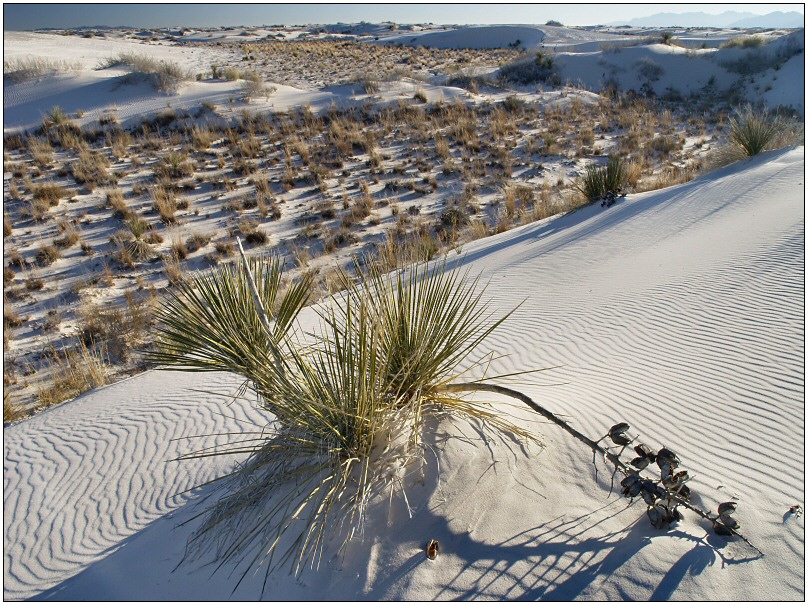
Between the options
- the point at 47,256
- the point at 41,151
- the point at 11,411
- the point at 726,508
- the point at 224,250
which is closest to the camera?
the point at 726,508

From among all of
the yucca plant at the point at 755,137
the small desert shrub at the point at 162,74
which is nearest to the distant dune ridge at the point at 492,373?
the yucca plant at the point at 755,137

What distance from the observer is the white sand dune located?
219cm

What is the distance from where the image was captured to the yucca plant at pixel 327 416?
2516mm

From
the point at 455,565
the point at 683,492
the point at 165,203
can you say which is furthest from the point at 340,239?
the point at 683,492

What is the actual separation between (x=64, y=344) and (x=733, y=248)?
29.7 feet

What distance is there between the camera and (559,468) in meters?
2.74

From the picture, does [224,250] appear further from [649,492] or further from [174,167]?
[649,492]

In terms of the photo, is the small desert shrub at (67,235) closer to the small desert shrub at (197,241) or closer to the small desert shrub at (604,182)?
the small desert shrub at (197,241)

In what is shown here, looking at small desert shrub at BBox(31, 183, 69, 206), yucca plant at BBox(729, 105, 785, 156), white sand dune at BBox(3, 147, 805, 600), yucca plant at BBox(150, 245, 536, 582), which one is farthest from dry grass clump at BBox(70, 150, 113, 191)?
yucca plant at BBox(729, 105, 785, 156)

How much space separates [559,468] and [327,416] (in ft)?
4.18

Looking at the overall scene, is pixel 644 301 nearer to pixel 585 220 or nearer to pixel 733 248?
pixel 733 248

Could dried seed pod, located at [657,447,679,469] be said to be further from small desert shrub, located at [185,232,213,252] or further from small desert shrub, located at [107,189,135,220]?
small desert shrub, located at [107,189,135,220]

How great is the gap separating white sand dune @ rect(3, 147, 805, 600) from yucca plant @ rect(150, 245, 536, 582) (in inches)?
5.7

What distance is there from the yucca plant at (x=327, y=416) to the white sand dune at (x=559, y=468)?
0.14m
